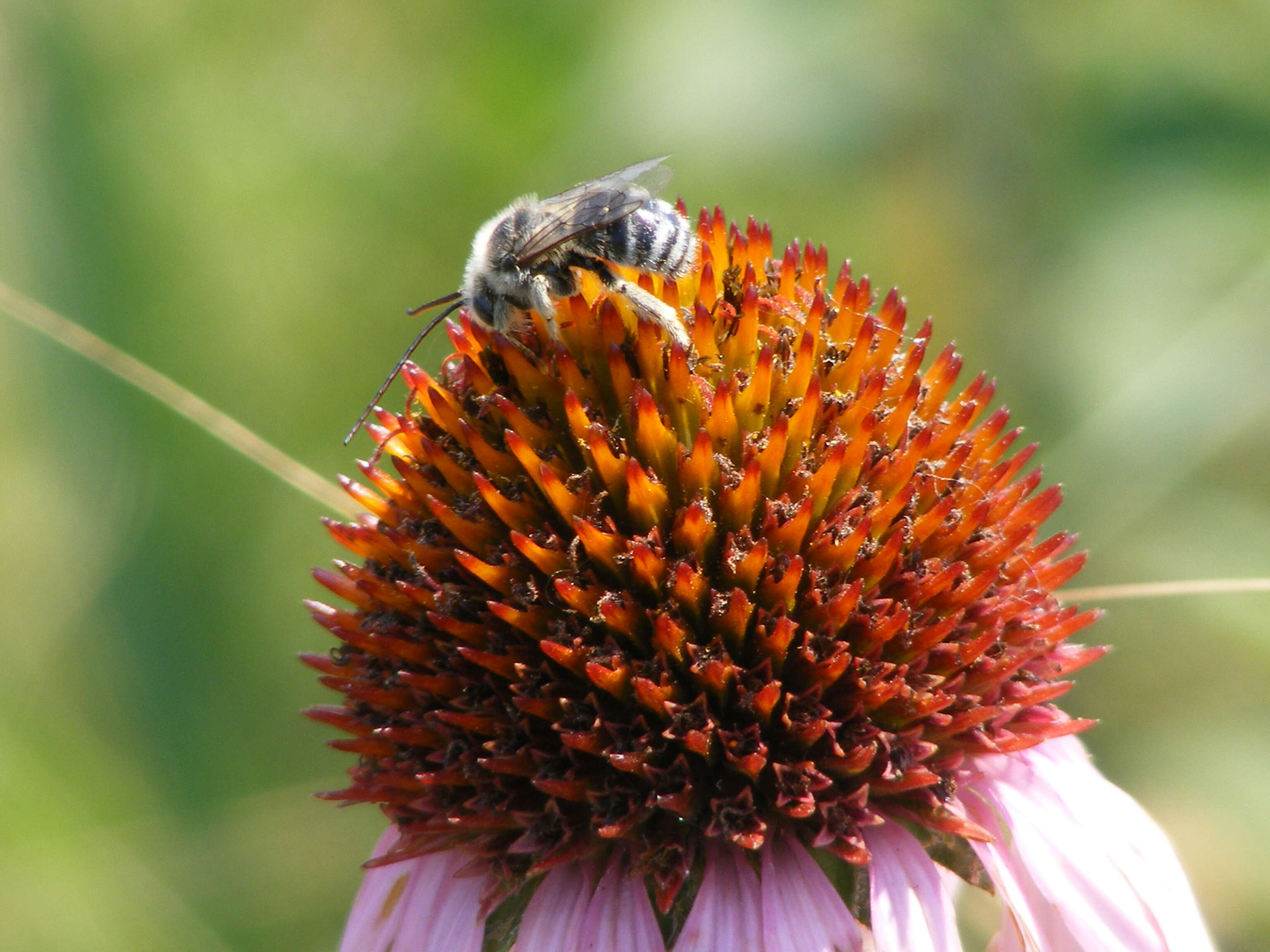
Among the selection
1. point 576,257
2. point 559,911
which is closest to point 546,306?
point 576,257

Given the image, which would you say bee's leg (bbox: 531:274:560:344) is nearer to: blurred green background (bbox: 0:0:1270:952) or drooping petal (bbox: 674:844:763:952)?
drooping petal (bbox: 674:844:763:952)

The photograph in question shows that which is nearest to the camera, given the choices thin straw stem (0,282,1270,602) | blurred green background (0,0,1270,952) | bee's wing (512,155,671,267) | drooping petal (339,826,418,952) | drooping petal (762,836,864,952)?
drooping petal (762,836,864,952)

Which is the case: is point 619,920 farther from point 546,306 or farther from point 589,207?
point 589,207

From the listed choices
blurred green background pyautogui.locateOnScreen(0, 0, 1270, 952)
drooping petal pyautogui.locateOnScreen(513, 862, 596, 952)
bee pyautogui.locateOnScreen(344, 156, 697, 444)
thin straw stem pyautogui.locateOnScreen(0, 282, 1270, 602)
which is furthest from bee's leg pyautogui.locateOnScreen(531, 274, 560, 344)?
blurred green background pyautogui.locateOnScreen(0, 0, 1270, 952)

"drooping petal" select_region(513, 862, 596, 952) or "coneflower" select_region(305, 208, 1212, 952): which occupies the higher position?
"coneflower" select_region(305, 208, 1212, 952)

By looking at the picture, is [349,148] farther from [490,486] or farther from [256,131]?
[490,486]

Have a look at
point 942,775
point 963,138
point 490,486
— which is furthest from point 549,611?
point 963,138
